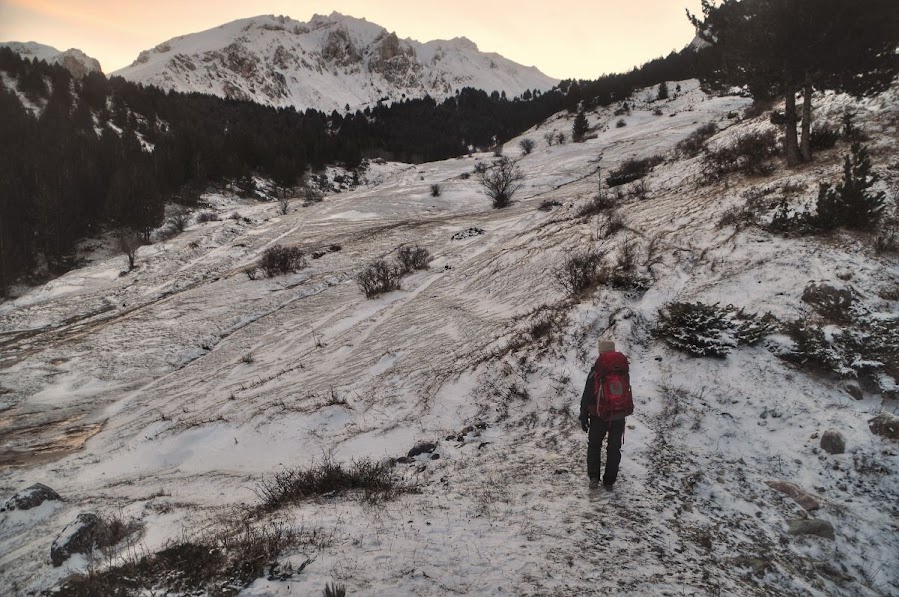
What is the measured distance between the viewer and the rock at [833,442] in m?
5.43

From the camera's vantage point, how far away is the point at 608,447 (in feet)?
17.0

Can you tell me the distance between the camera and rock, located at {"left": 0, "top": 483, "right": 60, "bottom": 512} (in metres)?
7.09

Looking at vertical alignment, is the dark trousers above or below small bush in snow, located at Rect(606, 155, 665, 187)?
below

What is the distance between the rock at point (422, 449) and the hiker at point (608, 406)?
8.47 ft

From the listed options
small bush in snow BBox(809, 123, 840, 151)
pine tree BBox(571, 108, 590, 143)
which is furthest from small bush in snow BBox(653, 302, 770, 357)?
pine tree BBox(571, 108, 590, 143)

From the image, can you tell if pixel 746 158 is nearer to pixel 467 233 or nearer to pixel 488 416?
pixel 467 233

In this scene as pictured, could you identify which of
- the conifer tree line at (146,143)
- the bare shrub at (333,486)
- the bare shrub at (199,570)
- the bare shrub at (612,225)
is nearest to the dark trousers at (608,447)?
the bare shrub at (333,486)

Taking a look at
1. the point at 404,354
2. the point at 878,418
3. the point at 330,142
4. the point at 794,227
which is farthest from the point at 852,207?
the point at 330,142

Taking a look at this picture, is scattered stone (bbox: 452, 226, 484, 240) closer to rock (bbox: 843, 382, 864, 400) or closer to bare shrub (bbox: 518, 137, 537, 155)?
rock (bbox: 843, 382, 864, 400)

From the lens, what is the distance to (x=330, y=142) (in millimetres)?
68062

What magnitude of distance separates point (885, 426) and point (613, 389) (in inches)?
139

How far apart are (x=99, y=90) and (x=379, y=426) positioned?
3108 inches

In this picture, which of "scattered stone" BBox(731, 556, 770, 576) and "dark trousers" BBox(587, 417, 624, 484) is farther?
"dark trousers" BBox(587, 417, 624, 484)

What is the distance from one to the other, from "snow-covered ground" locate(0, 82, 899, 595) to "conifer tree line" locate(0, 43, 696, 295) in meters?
15.7
